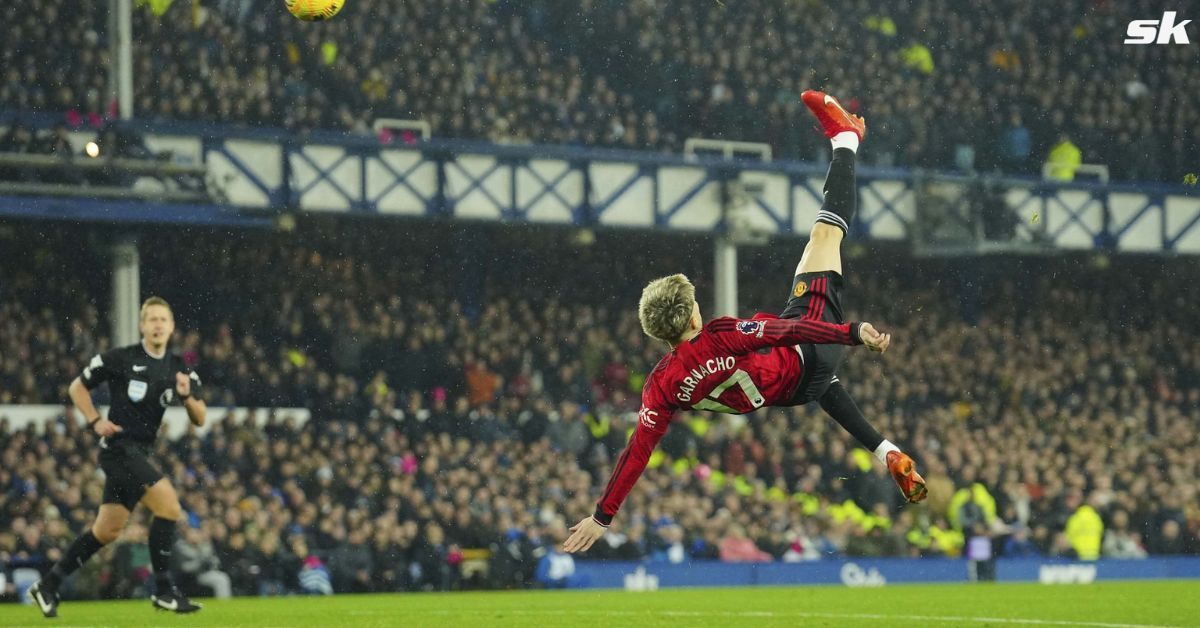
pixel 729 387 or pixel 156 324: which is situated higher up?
pixel 156 324

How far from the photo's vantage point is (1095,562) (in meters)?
21.4

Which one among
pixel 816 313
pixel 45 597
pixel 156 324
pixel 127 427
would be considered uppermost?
pixel 156 324

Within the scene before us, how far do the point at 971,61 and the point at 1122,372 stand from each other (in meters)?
6.05

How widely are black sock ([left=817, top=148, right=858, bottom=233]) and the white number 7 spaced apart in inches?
51.0

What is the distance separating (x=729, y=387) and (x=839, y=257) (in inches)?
50.9

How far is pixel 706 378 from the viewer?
8.84 meters

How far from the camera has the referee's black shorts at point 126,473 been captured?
39.2ft

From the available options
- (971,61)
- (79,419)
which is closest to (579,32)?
(971,61)

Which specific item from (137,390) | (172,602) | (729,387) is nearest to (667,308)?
(729,387)

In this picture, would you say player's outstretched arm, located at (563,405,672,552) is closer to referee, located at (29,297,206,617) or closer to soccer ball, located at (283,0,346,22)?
referee, located at (29,297,206,617)

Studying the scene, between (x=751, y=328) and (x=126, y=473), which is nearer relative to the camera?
(x=751, y=328)

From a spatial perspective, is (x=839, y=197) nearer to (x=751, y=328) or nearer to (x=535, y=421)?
(x=751, y=328)

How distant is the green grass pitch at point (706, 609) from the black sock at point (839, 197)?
2.90m

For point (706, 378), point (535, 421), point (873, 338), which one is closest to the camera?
point (873, 338)
